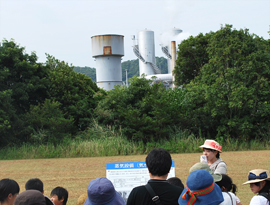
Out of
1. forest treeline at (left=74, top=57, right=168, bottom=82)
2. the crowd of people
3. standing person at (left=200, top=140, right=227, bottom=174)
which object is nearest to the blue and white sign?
standing person at (left=200, top=140, right=227, bottom=174)

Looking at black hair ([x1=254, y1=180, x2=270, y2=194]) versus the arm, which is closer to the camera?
black hair ([x1=254, y1=180, x2=270, y2=194])

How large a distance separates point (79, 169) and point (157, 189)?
1121 cm

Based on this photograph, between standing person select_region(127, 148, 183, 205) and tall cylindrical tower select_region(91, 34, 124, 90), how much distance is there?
36.9m

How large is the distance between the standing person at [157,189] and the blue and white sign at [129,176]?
2.43 metres

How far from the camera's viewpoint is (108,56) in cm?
4056

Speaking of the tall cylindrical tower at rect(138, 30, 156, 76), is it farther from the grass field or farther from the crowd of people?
the crowd of people

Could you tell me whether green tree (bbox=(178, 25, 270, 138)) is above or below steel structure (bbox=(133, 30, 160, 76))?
below

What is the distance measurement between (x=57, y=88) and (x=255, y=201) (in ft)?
66.8

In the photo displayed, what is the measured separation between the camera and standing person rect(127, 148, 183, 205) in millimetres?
3172

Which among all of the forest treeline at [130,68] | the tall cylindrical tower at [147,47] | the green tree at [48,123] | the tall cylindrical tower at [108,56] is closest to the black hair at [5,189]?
the green tree at [48,123]

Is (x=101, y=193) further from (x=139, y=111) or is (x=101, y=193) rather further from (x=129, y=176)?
(x=139, y=111)

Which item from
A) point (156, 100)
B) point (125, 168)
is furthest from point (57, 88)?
point (125, 168)

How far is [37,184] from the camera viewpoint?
4.48m

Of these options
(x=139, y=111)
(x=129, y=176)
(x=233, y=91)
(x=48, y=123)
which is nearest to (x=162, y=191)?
(x=129, y=176)
